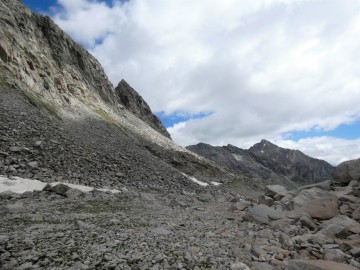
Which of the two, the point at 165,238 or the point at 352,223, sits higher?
the point at 352,223

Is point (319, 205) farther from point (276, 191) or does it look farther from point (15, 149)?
point (15, 149)

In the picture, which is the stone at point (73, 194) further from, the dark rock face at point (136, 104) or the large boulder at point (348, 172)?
the dark rock face at point (136, 104)

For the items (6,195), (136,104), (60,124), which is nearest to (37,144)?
(6,195)

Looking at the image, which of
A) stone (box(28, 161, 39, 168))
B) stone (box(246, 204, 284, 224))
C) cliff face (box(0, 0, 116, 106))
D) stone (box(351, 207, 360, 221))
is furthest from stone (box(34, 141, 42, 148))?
stone (box(351, 207, 360, 221))

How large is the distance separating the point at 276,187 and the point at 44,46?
72.7m

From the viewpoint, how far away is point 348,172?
78.0ft

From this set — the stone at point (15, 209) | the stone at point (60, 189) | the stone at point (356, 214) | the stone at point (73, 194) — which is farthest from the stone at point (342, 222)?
the stone at point (60, 189)

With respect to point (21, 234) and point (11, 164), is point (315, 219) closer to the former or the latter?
point (21, 234)

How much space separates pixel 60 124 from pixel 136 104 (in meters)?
76.7

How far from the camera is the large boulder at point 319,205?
58.9ft

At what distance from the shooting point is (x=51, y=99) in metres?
60.9

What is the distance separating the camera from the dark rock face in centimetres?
12050

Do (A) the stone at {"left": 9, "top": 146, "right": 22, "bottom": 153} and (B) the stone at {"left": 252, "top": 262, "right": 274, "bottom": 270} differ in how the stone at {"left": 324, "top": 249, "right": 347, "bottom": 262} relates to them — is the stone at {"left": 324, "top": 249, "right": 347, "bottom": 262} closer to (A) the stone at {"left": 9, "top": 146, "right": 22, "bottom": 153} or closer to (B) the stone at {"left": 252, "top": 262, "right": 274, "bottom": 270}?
(B) the stone at {"left": 252, "top": 262, "right": 274, "bottom": 270}

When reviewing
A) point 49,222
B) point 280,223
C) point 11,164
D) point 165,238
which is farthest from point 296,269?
point 11,164
